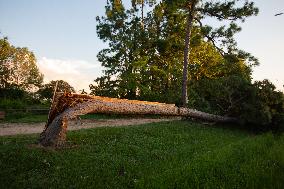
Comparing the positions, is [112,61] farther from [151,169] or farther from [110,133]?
[151,169]

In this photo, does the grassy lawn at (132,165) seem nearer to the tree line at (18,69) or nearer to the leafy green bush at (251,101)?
the leafy green bush at (251,101)

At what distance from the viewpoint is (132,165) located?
9.20m

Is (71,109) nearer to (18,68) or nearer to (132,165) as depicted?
(132,165)

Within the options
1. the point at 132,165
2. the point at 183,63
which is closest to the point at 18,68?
the point at 183,63

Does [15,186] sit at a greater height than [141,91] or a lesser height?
lesser

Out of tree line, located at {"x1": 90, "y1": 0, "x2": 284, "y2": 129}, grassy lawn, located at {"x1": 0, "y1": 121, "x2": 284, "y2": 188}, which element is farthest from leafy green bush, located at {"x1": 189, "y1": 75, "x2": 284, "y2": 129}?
grassy lawn, located at {"x1": 0, "y1": 121, "x2": 284, "y2": 188}

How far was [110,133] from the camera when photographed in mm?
14531

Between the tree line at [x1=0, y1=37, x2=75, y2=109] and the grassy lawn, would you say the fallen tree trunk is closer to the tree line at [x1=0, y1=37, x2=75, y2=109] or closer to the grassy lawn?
the grassy lawn

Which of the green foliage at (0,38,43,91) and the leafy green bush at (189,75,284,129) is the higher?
the green foliage at (0,38,43,91)

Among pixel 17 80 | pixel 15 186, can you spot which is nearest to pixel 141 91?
pixel 15 186

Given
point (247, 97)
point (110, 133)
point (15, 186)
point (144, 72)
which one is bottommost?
point (15, 186)

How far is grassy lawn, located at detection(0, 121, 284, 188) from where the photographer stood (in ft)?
24.9

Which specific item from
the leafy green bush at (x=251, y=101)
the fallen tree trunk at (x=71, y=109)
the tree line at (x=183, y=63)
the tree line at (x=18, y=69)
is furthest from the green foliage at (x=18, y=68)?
the fallen tree trunk at (x=71, y=109)

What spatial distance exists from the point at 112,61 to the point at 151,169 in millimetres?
26747
